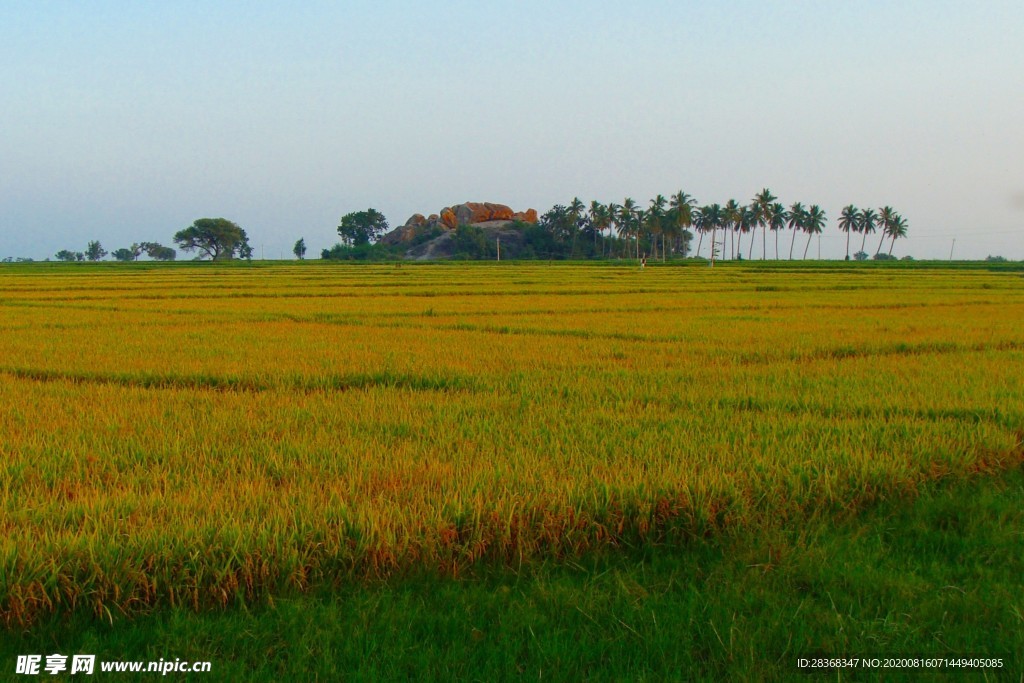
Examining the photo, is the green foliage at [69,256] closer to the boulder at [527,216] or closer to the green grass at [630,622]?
the boulder at [527,216]

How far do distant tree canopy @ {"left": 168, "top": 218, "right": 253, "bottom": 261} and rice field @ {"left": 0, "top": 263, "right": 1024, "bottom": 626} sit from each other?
88.2 meters

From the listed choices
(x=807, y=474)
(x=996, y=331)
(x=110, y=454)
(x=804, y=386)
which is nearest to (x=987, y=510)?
(x=807, y=474)

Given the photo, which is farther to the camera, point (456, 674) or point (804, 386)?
point (804, 386)

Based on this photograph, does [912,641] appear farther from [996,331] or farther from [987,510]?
[996,331]

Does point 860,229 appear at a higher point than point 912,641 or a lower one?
higher

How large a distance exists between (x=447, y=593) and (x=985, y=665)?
163 centimetres

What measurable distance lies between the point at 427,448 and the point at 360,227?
3965 inches

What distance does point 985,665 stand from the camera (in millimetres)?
2051

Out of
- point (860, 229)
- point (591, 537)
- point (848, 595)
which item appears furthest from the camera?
point (860, 229)

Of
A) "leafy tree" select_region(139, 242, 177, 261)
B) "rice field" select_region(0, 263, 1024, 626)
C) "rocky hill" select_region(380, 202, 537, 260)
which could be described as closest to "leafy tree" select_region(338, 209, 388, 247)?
"rocky hill" select_region(380, 202, 537, 260)

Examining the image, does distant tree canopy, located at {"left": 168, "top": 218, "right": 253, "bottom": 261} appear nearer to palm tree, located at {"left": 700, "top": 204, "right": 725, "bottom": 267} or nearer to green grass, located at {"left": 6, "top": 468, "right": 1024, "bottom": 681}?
palm tree, located at {"left": 700, "top": 204, "right": 725, "bottom": 267}

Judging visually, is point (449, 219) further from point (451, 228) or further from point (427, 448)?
point (427, 448)

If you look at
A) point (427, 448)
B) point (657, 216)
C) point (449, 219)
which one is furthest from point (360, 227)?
point (427, 448)

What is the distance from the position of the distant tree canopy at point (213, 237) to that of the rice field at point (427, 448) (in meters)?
88.2
